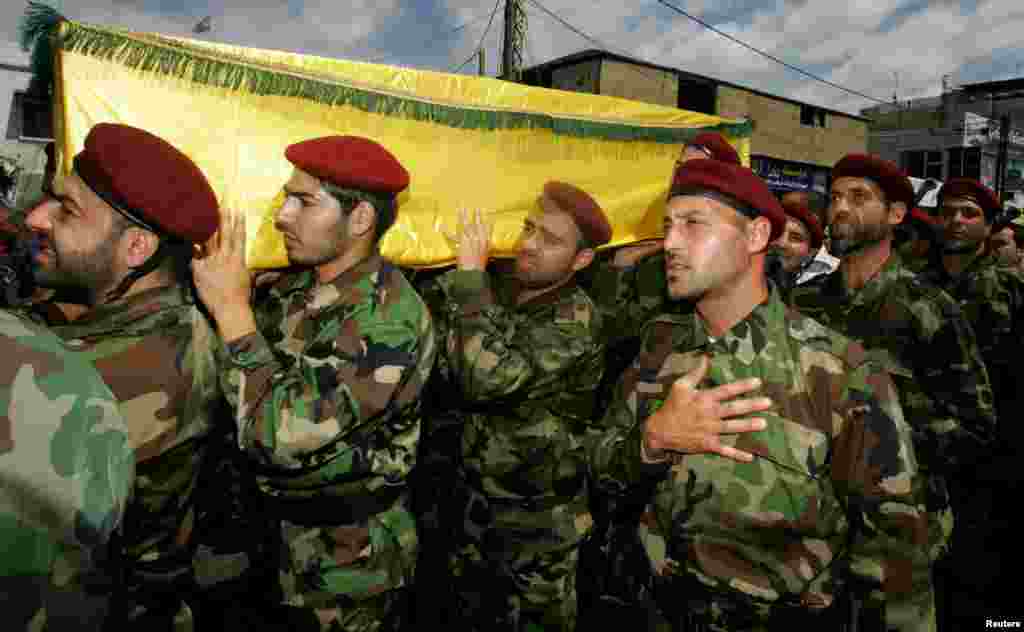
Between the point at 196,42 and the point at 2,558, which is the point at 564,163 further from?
the point at 2,558

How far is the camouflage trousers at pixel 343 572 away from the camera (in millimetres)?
1957

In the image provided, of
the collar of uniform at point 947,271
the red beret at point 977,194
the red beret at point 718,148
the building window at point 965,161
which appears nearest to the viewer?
the red beret at point 718,148

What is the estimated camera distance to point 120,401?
1444 millimetres

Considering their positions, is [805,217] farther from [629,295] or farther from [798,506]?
[798,506]

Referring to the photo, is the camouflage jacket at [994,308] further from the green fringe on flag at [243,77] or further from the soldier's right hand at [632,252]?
the green fringe on flag at [243,77]

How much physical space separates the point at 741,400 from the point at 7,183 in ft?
34.2

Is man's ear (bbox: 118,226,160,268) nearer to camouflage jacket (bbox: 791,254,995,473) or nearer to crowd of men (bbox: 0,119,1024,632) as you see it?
crowd of men (bbox: 0,119,1024,632)

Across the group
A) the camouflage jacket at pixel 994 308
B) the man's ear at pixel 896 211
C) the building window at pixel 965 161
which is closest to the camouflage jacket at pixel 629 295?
the man's ear at pixel 896 211

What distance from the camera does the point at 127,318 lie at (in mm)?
1554

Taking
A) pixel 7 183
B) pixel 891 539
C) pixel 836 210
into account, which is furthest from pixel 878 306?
pixel 7 183

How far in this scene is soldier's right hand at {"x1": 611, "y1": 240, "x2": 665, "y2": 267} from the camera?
373 centimetres

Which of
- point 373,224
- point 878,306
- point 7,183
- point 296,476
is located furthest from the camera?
point 7,183

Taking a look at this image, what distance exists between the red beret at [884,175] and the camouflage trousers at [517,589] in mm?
2275

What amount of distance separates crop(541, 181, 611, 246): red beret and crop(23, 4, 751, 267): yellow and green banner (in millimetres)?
243
